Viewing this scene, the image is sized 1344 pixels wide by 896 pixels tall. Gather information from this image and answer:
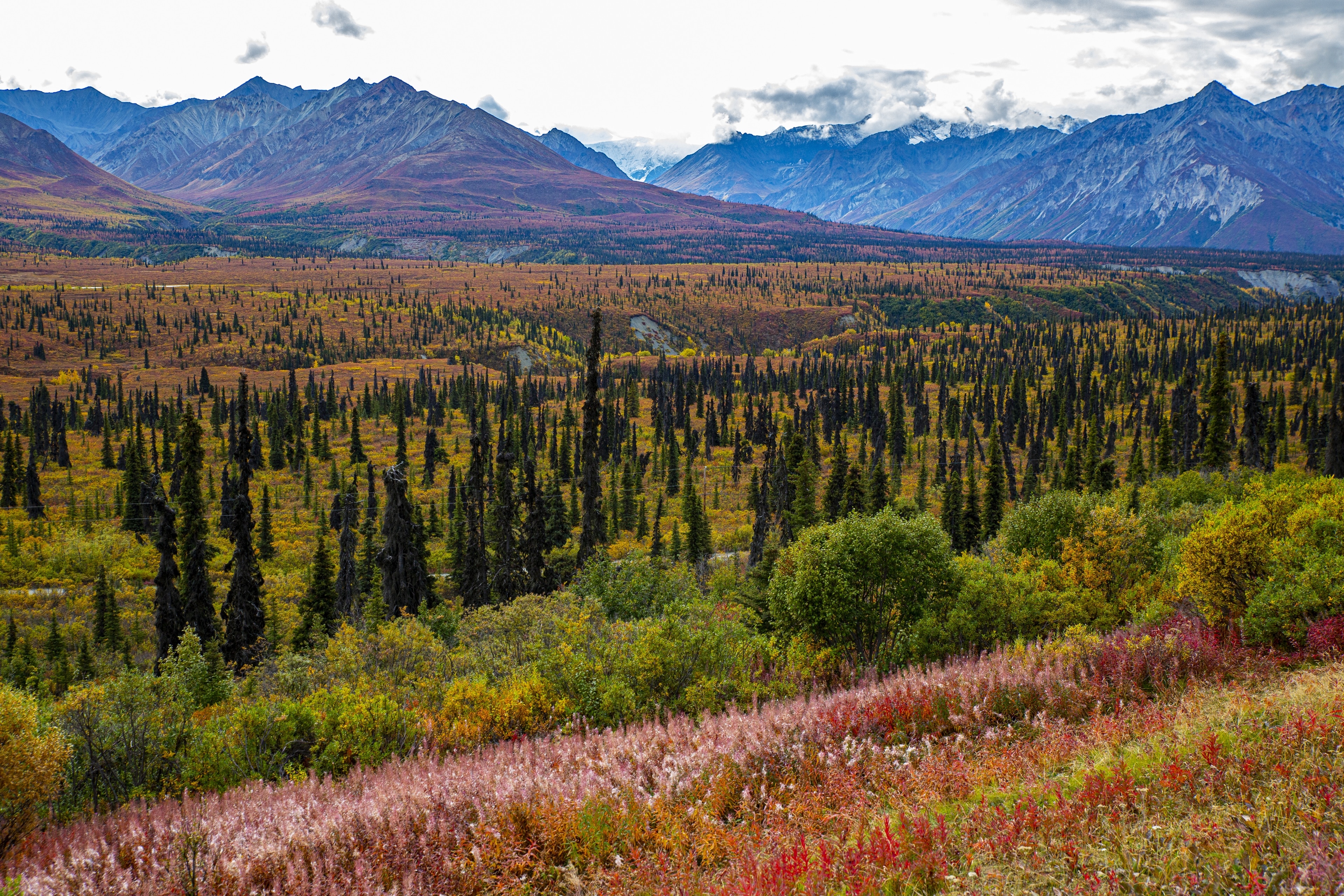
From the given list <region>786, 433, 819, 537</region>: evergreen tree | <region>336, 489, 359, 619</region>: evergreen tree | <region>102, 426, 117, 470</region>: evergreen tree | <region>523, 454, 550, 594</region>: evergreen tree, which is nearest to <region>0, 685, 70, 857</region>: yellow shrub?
<region>336, 489, 359, 619</region>: evergreen tree

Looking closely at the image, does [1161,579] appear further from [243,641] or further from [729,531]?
[729,531]

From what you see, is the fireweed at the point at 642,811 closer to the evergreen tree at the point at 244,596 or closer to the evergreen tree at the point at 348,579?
the evergreen tree at the point at 244,596

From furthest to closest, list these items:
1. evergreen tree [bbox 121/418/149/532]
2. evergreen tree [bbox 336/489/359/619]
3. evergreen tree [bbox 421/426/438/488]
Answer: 1. evergreen tree [bbox 421/426/438/488]
2. evergreen tree [bbox 121/418/149/532]
3. evergreen tree [bbox 336/489/359/619]

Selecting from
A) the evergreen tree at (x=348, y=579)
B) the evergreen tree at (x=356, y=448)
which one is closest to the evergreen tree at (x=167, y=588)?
the evergreen tree at (x=348, y=579)

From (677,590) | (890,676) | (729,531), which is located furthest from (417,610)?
(729,531)

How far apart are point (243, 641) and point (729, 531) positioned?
6816cm

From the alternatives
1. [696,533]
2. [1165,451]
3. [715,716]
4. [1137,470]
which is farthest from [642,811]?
[1165,451]

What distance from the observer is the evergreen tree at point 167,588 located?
46.0 metres

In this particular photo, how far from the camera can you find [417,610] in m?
54.5

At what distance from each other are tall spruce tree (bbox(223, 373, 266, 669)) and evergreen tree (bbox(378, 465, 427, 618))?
320 inches

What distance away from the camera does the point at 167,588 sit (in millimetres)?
46531

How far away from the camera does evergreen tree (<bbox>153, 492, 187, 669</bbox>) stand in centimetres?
4603

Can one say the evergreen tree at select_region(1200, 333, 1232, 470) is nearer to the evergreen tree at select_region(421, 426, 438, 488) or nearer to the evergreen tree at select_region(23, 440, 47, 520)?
the evergreen tree at select_region(421, 426, 438, 488)

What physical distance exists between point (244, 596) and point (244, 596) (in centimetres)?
4
